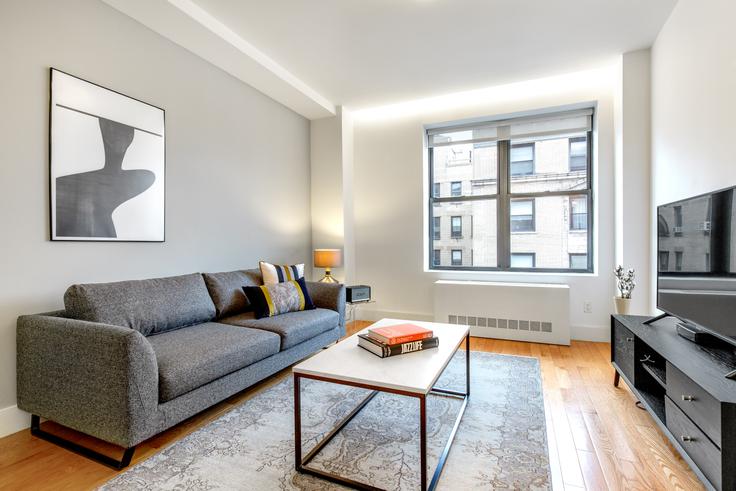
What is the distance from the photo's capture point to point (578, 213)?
3.83 metres

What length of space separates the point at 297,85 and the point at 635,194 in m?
3.30

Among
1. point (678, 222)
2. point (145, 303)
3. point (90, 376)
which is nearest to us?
point (90, 376)

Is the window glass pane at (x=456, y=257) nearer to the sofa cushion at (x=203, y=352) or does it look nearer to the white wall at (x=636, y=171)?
the white wall at (x=636, y=171)

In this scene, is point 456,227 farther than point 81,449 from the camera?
Yes

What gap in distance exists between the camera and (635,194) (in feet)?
10.4

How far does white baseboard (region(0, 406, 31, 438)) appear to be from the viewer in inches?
73.7

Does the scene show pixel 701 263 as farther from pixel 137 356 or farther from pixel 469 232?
pixel 137 356

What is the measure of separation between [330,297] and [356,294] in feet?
2.27

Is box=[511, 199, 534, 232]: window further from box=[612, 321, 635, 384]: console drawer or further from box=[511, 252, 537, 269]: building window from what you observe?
box=[612, 321, 635, 384]: console drawer

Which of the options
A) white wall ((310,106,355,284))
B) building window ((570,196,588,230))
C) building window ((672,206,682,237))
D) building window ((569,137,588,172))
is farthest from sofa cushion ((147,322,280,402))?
building window ((569,137,588,172))

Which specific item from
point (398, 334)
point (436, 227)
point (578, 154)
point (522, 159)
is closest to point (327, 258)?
point (436, 227)

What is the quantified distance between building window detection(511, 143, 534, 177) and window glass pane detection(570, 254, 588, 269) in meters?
1.02

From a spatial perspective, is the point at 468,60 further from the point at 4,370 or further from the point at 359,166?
the point at 4,370

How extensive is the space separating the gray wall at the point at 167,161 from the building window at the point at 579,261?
9.80ft
